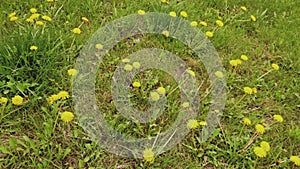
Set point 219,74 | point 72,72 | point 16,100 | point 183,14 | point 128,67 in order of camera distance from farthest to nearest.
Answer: point 183,14, point 219,74, point 128,67, point 72,72, point 16,100

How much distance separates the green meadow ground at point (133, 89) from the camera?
6.66 feet

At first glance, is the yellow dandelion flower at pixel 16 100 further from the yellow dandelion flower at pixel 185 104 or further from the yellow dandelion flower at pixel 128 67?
the yellow dandelion flower at pixel 185 104

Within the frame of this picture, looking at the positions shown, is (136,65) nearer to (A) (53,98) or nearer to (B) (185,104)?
(B) (185,104)

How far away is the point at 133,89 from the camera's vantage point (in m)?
2.40

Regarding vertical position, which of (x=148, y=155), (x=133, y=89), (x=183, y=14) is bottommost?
(x=148, y=155)

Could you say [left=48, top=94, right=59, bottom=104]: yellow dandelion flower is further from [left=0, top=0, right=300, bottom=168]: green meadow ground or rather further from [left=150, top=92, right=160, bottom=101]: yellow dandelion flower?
[left=150, top=92, right=160, bottom=101]: yellow dandelion flower

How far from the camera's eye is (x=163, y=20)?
290 centimetres

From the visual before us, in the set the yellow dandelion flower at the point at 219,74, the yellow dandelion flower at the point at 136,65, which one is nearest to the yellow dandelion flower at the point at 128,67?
the yellow dandelion flower at the point at 136,65

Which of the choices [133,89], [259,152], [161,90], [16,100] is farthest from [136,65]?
[259,152]

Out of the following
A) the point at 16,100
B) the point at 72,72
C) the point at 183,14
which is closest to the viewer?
the point at 16,100

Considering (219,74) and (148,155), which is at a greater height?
(219,74)

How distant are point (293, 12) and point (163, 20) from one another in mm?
1560

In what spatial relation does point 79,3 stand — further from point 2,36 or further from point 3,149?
point 3,149

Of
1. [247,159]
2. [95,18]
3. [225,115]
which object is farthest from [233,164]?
[95,18]
